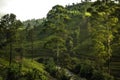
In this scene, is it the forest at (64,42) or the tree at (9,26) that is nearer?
the forest at (64,42)

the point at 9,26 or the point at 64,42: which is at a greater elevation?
the point at 9,26

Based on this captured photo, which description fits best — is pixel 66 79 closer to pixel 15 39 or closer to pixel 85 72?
pixel 85 72

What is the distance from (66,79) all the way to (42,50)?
2733 inches

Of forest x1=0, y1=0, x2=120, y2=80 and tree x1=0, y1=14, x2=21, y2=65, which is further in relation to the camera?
tree x1=0, y1=14, x2=21, y2=65

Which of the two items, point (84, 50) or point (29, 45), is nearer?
point (84, 50)

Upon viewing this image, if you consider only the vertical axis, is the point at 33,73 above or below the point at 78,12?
below

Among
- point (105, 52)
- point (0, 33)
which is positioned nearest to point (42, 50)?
point (0, 33)

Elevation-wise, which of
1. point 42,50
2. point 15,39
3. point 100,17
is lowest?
point 42,50

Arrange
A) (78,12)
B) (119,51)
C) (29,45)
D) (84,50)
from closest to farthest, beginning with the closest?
(119,51) → (84,50) → (29,45) → (78,12)

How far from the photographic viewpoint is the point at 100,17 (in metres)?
35.5

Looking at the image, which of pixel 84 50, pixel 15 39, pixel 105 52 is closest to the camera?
pixel 105 52

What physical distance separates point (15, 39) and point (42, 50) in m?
63.0

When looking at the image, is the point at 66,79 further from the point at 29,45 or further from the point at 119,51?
the point at 29,45

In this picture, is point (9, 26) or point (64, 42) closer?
point (64, 42)
